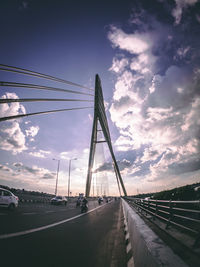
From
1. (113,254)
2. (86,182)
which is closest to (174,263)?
(113,254)

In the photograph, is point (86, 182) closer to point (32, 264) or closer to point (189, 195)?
point (189, 195)

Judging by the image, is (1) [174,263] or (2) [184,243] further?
(2) [184,243]

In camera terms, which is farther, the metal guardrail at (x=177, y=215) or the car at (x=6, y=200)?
the car at (x=6, y=200)

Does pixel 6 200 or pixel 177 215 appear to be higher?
pixel 177 215

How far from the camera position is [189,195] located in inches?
471

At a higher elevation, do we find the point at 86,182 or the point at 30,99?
the point at 30,99

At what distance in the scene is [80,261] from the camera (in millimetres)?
3406

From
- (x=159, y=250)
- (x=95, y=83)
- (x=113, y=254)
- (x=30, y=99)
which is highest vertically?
(x=95, y=83)

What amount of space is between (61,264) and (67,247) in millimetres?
1216

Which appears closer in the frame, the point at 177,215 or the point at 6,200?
the point at 177,215

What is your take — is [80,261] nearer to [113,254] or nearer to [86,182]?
[113,254]

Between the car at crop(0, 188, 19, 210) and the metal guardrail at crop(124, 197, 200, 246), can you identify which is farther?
the car at crop(0, 188, 19, 210)

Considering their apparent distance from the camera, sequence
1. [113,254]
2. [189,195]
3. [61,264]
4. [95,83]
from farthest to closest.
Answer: [95,83], [189,195], [113,254], [61,264]

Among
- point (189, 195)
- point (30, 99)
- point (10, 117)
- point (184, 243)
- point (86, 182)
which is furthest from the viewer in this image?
point (86, 182)
